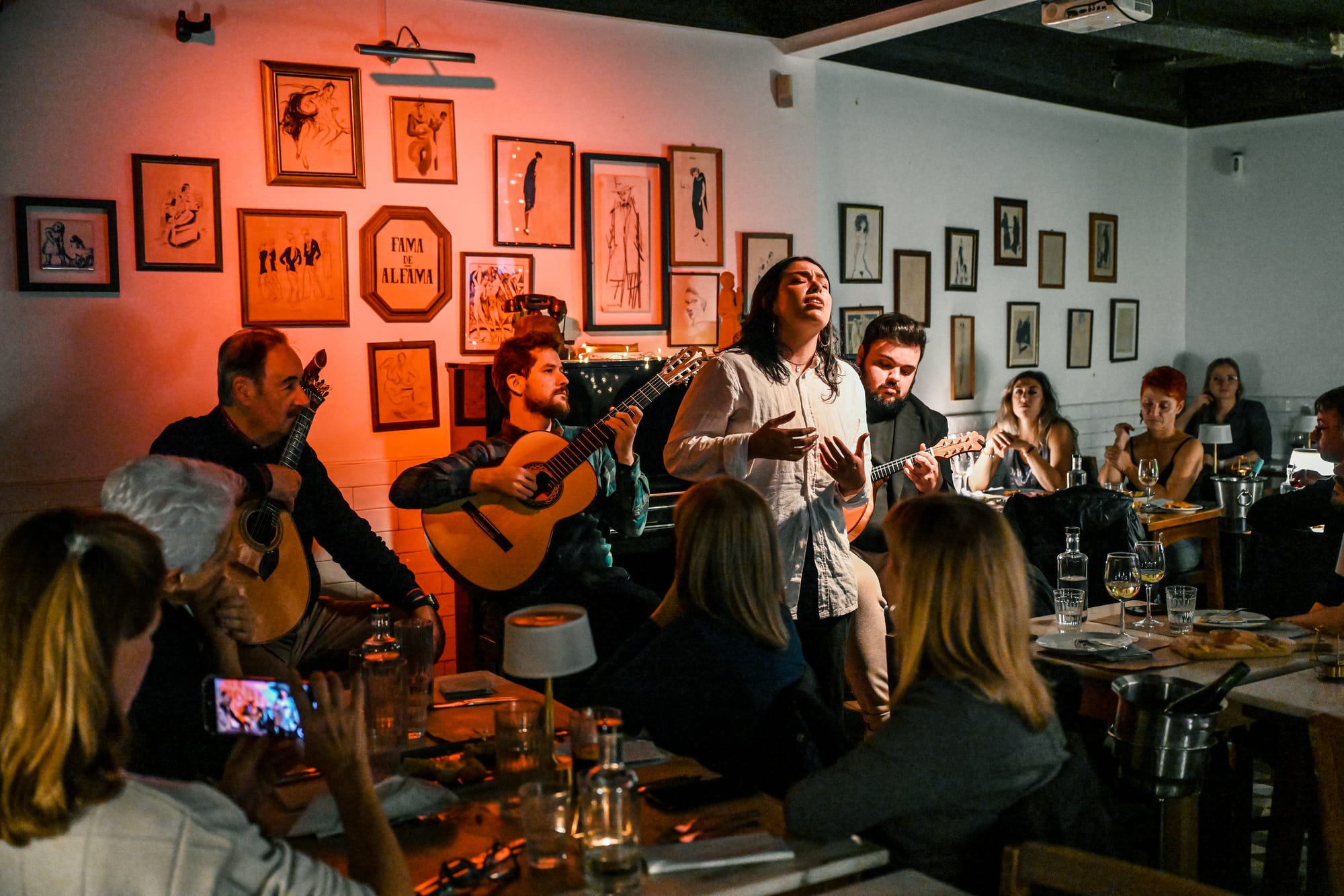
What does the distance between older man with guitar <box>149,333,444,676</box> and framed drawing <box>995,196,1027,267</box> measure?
5.09m

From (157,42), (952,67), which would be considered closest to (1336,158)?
(952,67)

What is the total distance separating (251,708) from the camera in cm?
190

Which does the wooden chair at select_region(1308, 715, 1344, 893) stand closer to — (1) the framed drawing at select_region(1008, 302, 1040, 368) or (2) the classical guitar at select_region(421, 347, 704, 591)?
(2) the classical guitar at select_region(421, 347, 704, 591)

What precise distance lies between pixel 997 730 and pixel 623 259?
394 cm

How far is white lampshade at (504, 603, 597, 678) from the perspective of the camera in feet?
6.89

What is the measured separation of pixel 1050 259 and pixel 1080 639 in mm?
5232

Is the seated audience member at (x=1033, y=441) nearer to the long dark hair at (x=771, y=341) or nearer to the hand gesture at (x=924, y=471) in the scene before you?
the hand gesture at (x=924, y=471)

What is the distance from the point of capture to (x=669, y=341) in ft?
18.8

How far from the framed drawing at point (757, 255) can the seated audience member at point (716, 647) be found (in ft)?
11.1

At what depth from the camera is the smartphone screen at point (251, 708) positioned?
1889 mm

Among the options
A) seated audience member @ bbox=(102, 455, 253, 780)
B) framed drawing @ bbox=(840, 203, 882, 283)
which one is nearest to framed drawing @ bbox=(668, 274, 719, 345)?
framed drawing @ bbox=(840, 203, 882, 283)

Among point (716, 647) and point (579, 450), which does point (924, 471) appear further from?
point (716, 647)

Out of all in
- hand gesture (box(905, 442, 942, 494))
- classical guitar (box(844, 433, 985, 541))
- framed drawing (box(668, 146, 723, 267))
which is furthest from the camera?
framed drawing (box(668, 146, 723, 267))

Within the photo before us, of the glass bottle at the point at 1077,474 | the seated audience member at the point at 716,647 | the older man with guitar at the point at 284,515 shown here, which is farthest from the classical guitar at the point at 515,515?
the glass bottle at the point at 1077,474
